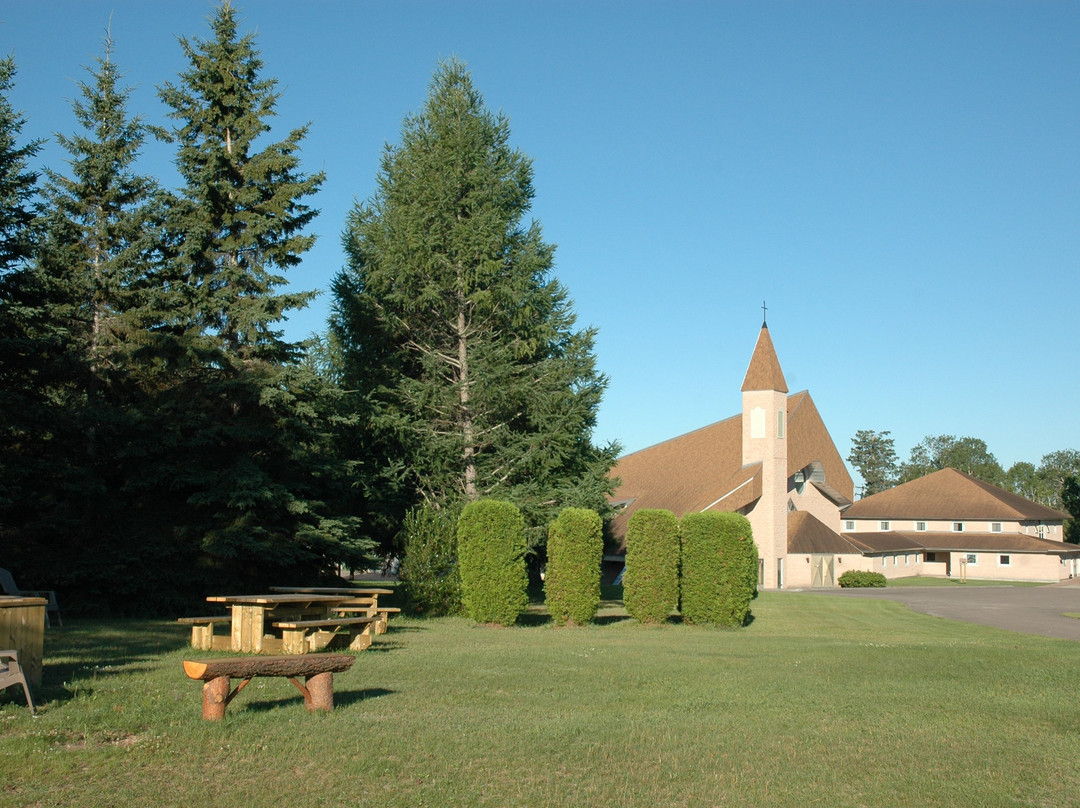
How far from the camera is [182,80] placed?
78.2 feet

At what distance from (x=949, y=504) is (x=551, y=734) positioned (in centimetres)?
6693

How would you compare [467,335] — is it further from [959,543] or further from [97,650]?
[959,543]

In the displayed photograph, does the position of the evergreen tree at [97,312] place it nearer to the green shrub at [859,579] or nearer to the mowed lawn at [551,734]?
the mowed lawn at [551,734]

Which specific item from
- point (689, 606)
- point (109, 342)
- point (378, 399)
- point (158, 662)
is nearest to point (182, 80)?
point (109, 342)

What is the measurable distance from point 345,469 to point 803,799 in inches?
711

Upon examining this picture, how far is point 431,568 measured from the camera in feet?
82.1

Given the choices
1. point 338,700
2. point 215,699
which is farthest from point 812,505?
point 215,699

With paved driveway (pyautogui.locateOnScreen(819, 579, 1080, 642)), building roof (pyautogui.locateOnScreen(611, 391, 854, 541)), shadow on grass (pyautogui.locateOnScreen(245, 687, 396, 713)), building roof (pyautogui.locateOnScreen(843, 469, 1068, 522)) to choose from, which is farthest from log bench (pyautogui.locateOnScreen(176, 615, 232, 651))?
building roof (pyautogui.locateOnScreen(843, 469, 1068, 522))

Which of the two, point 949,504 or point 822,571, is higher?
point 949,504

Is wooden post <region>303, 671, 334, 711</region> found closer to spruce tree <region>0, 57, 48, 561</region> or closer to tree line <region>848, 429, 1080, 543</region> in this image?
spruce tree <region>0, 57, 48, 561</region>

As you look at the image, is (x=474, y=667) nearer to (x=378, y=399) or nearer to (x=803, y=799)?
(x=803, y=799)

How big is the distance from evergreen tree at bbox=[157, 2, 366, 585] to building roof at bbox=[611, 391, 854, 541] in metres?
28.7

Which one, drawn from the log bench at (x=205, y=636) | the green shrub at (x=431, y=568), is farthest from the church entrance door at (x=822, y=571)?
the log bench at (x=205, y=636)

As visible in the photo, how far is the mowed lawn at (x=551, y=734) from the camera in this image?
699 cm
